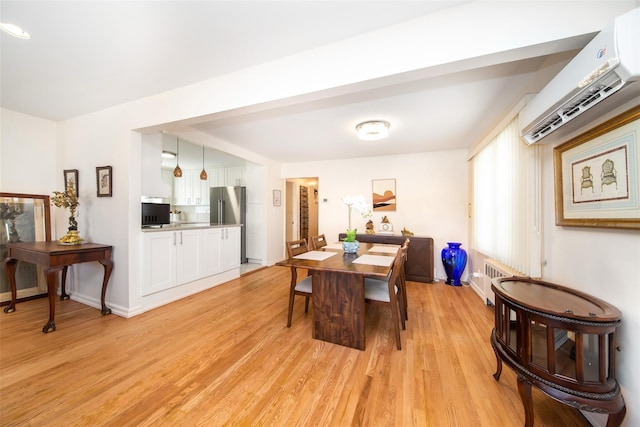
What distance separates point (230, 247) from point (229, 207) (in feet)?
4.66

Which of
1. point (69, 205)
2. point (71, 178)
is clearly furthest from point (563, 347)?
point (71, 178)

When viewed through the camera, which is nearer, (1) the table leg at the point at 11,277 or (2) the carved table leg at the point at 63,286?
(1) the table leg at the point at 11,277

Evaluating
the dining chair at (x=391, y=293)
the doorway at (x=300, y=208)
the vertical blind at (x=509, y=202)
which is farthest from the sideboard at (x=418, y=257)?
the doorway at (x=300, y=208)

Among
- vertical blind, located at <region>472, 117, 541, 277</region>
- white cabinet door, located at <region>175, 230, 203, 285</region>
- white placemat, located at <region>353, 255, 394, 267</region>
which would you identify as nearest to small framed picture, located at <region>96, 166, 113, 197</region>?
white cabinet door, located at <region>175, 230, 203, 285</region>

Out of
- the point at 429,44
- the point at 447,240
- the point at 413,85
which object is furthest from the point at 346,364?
the point at 447,240

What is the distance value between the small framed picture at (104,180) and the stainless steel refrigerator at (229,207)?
242 centimetres

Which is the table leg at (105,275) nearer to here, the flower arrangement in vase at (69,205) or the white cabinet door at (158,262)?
the white cabinet door at (158,262)

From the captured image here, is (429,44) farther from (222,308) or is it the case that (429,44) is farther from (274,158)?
(274,158)

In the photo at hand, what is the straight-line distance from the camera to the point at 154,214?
3.27 meters

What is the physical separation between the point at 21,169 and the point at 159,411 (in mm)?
3638

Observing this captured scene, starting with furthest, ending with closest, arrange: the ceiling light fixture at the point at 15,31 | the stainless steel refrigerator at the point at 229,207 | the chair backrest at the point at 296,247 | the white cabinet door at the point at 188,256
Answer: the stainless steel refrigerator at the point at 229,207 < the white cabinet door at the point at 188,256 < the chair backrest at the point at 296,247 < the ceiling light fixture at the point at 15,31

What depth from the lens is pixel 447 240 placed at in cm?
415

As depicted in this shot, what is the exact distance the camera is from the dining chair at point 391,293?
1.90 meters

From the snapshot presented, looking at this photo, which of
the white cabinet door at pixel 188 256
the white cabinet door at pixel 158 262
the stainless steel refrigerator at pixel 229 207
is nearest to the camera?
the white cabinet door at pixel 158 262
